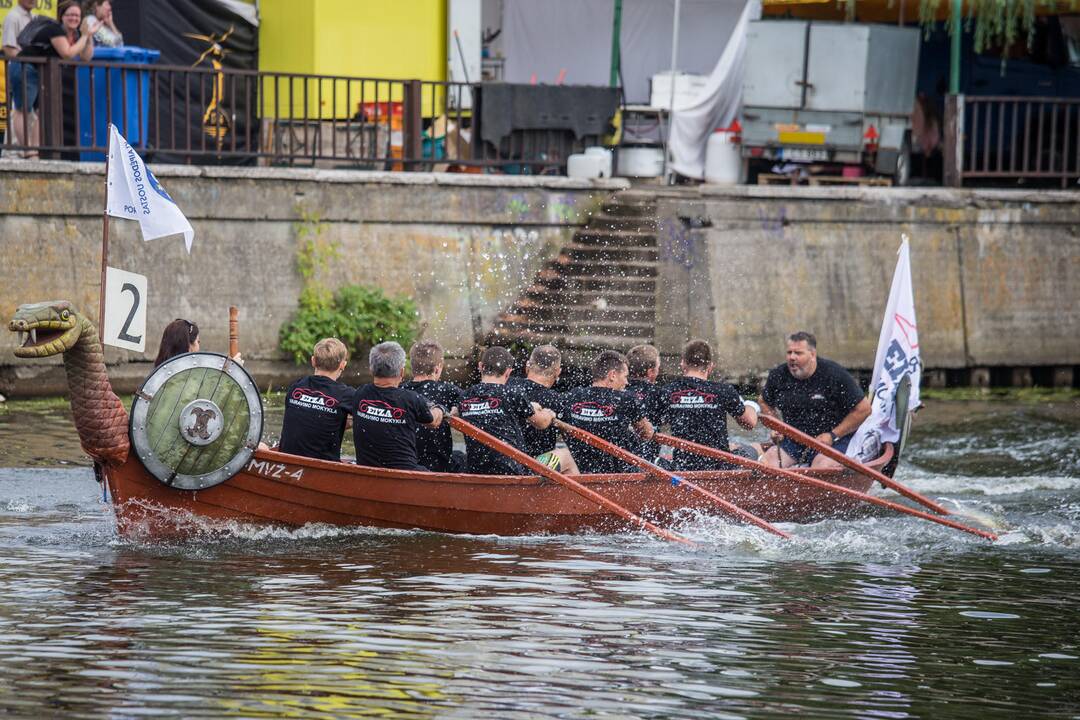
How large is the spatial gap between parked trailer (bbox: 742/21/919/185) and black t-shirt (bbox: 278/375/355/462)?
10.6 m

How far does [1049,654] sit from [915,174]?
1440 cm

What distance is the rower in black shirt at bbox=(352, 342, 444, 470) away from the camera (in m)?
10.2

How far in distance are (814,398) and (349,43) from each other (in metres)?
9.37

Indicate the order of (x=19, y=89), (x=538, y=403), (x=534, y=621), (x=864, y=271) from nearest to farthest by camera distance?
1. (x=534, y=621)
2. (x=538, y=403)
3. (x=19, y=89)
4. (x=864, y=271)

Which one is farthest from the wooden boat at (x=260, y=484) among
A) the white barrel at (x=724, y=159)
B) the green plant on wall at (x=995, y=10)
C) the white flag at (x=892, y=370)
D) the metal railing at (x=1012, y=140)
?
the green plant on wall at (x=995, y=10)

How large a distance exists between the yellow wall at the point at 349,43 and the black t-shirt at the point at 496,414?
913 centimetres

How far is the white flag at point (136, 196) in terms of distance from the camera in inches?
404

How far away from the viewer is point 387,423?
10312 millimetres

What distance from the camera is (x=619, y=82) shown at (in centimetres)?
2078

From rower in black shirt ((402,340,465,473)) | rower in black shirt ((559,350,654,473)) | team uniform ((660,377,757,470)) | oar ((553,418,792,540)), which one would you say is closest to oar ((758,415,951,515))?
team uniform ((660,377,757,470))

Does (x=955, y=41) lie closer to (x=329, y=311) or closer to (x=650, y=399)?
(x=329, y=311)

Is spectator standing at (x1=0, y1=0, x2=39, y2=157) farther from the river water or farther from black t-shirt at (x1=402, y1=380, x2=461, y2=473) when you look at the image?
black t-shirt at (x1=402, y1=380, x2=461, y2=473)

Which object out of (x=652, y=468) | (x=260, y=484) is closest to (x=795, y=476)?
(x=652, y=468)

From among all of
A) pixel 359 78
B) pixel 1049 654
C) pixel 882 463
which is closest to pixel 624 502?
pixel 882 463
